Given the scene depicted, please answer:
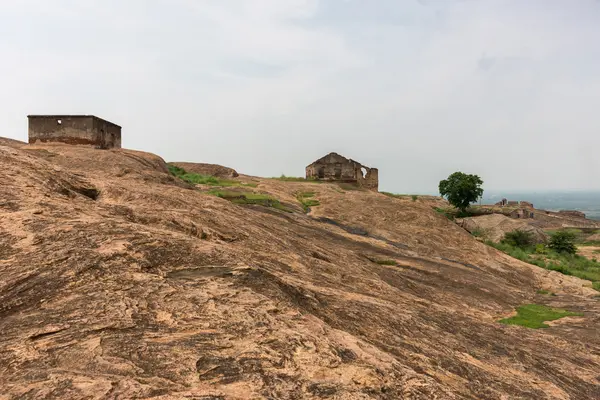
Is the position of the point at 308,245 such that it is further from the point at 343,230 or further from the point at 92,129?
the point at 92,129

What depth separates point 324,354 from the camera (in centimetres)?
546

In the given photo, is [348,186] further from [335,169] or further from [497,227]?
[497,227]

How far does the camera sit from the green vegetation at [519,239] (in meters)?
41.3

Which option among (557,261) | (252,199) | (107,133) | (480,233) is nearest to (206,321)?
(252,199)

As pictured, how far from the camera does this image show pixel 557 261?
33281 mm

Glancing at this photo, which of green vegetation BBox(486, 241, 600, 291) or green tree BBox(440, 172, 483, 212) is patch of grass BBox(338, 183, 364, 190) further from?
green tree BBox(440, 172, 483, 212)

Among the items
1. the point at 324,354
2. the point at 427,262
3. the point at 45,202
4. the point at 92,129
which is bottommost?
the point at 427,262

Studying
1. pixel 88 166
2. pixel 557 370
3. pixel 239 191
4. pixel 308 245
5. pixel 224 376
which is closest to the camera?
pixel 224 376

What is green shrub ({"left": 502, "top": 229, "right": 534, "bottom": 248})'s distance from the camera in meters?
41.3

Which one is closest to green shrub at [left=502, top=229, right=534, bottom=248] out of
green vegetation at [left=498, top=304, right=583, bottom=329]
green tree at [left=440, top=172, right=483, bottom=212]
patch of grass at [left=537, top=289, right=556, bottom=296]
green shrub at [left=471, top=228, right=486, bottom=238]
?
green shrub at [left=471, top=228, right=486, bottom=238]

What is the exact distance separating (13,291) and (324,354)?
4.74 m

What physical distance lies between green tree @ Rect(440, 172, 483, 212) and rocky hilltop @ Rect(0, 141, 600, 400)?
4612cm

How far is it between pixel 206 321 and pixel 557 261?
36953mm

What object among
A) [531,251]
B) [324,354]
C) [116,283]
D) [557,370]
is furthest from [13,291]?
[531,251]
